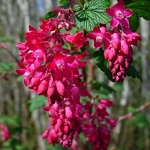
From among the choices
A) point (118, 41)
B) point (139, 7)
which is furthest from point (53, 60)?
point (139, 7)

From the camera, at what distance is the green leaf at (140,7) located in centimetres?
160

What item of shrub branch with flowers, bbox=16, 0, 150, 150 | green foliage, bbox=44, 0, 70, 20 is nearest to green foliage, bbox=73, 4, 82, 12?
shrub branch with flowers, bbox=16, 0, 150, 150

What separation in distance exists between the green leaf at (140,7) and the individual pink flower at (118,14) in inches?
6.3

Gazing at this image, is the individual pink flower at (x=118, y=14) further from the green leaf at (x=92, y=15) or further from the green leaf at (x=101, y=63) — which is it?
the green leaf at (x=101, y=63)

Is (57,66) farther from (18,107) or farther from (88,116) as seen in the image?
(18,107)

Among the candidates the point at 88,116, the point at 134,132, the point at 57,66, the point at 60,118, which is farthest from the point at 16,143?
the point at 134,132

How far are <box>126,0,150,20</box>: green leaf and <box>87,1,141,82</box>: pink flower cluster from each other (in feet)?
0.52

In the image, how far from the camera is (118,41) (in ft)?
4.47

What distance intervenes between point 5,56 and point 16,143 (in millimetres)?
6721

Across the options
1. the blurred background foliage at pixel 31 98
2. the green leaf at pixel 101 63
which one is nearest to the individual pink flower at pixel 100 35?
the green leaf at pixel 101 63

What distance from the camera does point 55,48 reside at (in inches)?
54.7

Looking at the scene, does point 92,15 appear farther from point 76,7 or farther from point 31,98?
point 31,98

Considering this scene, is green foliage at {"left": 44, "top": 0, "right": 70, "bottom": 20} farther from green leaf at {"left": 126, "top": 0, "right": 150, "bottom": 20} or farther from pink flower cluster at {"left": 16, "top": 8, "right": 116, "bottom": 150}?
green leaf at {"left": 126, "top": 0, "right": 150, "bottom": 20}

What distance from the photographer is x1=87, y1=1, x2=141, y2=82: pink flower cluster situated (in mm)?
1353
